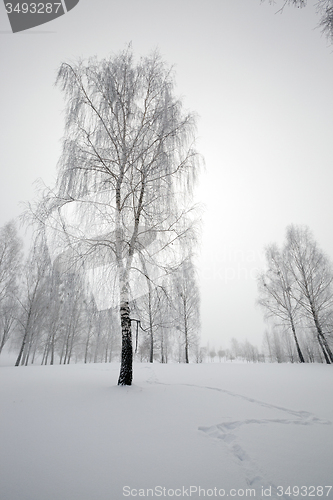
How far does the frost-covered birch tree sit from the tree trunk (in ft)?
0.08

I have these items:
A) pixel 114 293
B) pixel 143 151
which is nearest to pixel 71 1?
pixel 143 151

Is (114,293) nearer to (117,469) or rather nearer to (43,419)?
(43,419)

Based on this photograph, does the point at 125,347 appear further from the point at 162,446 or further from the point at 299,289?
the point at 299,289

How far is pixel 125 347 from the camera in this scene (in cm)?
465

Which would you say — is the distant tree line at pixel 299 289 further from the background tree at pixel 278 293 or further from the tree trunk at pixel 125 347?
the tree trunk at pixel 125 347

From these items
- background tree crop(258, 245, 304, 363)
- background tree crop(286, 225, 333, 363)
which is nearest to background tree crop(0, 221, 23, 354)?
background tree crop(258, 245, 304, 363)

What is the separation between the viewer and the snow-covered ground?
160 cm

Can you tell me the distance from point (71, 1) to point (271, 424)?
56.2ft

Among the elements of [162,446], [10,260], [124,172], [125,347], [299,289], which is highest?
[10,260]

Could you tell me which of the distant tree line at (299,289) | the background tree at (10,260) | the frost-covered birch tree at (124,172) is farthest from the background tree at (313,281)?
the background tree at (10,260)

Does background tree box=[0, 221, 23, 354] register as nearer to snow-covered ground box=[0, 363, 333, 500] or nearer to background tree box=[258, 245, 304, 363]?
snow-covered ground box=[0, 363, 333, 500]

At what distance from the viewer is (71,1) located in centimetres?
908

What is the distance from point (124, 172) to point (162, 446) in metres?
5.31

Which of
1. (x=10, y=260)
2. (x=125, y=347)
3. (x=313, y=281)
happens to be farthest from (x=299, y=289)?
(x=10, y=260)
